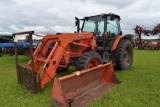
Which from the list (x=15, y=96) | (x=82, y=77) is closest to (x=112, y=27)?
(x=82, y=77)

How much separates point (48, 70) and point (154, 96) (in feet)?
8.01

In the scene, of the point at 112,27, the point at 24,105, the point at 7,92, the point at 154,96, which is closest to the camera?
the point at 24,105

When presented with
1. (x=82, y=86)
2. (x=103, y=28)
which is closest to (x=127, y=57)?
(x=103, y=28)

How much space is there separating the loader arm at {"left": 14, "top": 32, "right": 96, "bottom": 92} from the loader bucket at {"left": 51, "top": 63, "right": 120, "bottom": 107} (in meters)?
0.64

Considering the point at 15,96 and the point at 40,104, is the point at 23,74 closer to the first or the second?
the point at 15,96

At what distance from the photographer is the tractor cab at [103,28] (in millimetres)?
6574

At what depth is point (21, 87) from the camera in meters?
4.83

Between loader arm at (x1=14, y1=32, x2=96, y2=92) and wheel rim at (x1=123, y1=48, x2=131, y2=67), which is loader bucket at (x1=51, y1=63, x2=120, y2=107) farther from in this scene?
wheel rim at (x1=123, y1=48, x2=131, y2=67)

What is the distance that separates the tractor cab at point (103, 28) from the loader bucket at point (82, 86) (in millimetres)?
1664

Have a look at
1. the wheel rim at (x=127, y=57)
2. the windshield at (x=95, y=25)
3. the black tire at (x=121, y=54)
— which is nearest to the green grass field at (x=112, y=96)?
the black tire at (x=121, y=54)

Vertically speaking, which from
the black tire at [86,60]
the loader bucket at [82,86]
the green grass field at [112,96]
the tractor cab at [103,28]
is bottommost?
the green grass field at [112,96]

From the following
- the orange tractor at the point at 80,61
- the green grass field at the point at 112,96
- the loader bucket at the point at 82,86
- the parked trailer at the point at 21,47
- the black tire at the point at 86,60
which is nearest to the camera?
the loader bucket at the point at 82,86

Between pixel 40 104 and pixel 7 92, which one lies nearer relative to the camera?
pixel 40 104

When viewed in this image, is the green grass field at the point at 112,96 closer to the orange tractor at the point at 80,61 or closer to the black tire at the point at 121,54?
the orange tractor at the point at 80,61
